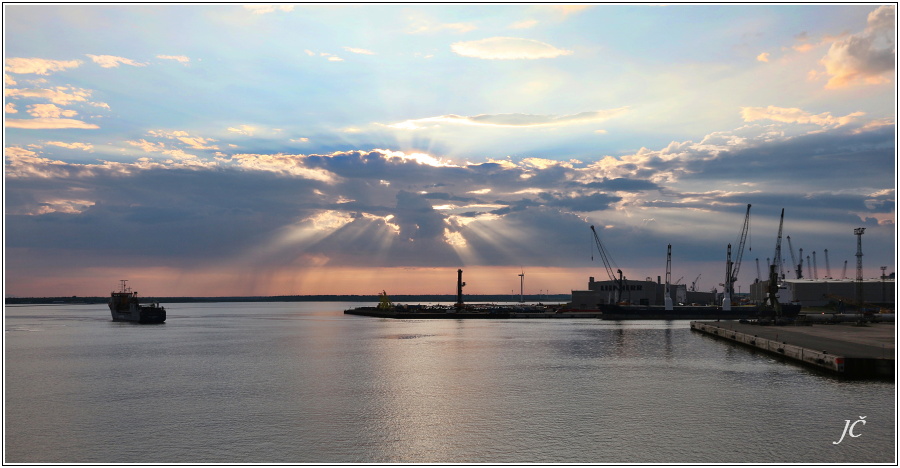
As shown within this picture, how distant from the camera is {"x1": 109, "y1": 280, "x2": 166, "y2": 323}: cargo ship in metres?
177

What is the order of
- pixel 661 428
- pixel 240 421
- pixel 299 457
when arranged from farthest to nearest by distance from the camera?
pixel 240 421
pixel 661 428
pixel 299 457

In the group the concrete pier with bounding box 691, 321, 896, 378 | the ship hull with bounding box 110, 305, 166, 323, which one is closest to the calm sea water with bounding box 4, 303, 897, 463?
the concrete pier with bounding box 691, 321, 896, 378

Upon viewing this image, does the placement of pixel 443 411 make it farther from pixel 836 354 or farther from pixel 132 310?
pixel 132 310

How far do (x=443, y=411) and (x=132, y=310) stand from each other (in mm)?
163814

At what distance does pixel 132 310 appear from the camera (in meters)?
181

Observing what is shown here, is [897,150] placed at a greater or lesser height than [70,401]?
greater

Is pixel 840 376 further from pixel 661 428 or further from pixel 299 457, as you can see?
pixel 299 457

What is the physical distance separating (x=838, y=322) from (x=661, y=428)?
11400 cm

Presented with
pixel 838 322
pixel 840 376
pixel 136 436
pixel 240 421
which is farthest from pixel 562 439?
pixel 838 322

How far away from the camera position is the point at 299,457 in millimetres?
29297

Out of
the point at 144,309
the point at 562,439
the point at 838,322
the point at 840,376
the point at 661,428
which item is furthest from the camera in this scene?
the point at 144,309

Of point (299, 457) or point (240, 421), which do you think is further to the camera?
point (240, 421)

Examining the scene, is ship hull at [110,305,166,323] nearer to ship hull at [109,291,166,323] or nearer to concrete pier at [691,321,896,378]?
ship hull at [109,291,166,323]

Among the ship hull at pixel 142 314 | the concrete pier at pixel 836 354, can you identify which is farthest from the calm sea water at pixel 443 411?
the ship hull at pixel 142 314
